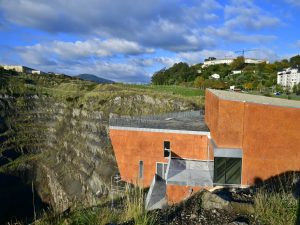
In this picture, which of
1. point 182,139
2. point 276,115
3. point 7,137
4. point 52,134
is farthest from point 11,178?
point 276,115

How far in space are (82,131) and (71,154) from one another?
9.00 feet

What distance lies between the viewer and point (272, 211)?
15.3ft

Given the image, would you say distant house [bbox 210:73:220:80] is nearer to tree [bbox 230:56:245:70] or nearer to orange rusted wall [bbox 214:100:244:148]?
tree [bbox 230:56:245:70]

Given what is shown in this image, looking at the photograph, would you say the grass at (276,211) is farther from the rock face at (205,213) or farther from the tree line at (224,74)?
the tree line at (224,74)

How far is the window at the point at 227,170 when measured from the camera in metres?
13.8

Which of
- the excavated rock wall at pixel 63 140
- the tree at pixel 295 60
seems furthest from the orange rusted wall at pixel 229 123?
the tree at pixel 295 60

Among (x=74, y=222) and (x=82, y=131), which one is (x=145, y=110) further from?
(x=74, y=222)

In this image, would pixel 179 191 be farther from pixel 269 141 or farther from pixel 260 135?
pixel 269 141

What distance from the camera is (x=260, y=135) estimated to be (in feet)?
44.4

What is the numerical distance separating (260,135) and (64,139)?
26093 millimetres

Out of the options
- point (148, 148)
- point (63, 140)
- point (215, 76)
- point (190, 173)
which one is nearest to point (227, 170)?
point (190, 173)

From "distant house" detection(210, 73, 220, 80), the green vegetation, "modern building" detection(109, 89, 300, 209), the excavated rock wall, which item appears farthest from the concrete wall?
"distant house" detection(210, 73, 220, 80)

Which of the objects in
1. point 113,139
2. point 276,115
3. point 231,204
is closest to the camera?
point 231,204

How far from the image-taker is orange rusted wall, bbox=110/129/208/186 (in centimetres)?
1827
